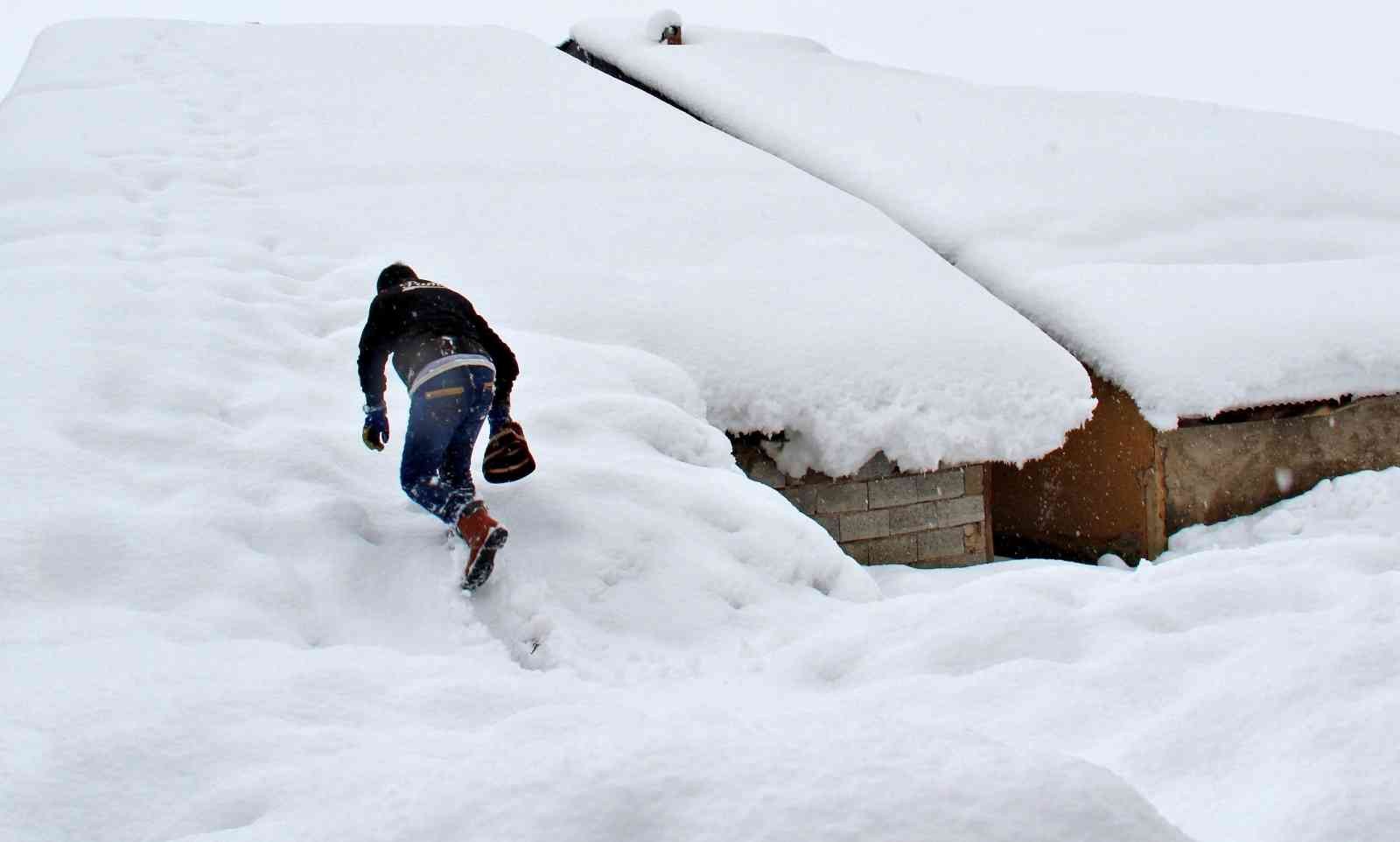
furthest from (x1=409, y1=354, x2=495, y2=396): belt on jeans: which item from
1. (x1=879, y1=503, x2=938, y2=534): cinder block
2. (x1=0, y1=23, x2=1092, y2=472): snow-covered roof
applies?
(x1=879, y1=503, x2=938, y2=534): cinder block

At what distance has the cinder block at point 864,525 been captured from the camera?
5168 mm

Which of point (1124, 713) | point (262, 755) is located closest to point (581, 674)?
point (262, 755)

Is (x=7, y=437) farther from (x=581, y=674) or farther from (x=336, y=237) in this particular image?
(x=336, y=237)

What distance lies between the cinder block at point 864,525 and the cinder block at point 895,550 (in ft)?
0.15

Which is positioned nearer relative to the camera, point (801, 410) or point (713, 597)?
point (713, 597)

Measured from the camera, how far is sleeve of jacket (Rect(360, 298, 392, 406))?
338cm

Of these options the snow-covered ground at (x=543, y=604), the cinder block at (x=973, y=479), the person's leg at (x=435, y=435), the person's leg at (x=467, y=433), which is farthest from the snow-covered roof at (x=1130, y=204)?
the person's leg at (x=435, y=435)

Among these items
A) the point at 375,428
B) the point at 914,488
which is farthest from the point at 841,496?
the point at 375,428

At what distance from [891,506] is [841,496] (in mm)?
257

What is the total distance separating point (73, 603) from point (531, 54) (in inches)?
362

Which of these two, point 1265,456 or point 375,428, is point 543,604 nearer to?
point 375,428

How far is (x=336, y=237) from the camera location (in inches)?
242

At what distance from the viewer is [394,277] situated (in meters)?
3.57

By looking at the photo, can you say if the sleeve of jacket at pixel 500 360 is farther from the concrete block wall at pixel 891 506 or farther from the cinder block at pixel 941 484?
the cinder block at pixel 941 484
